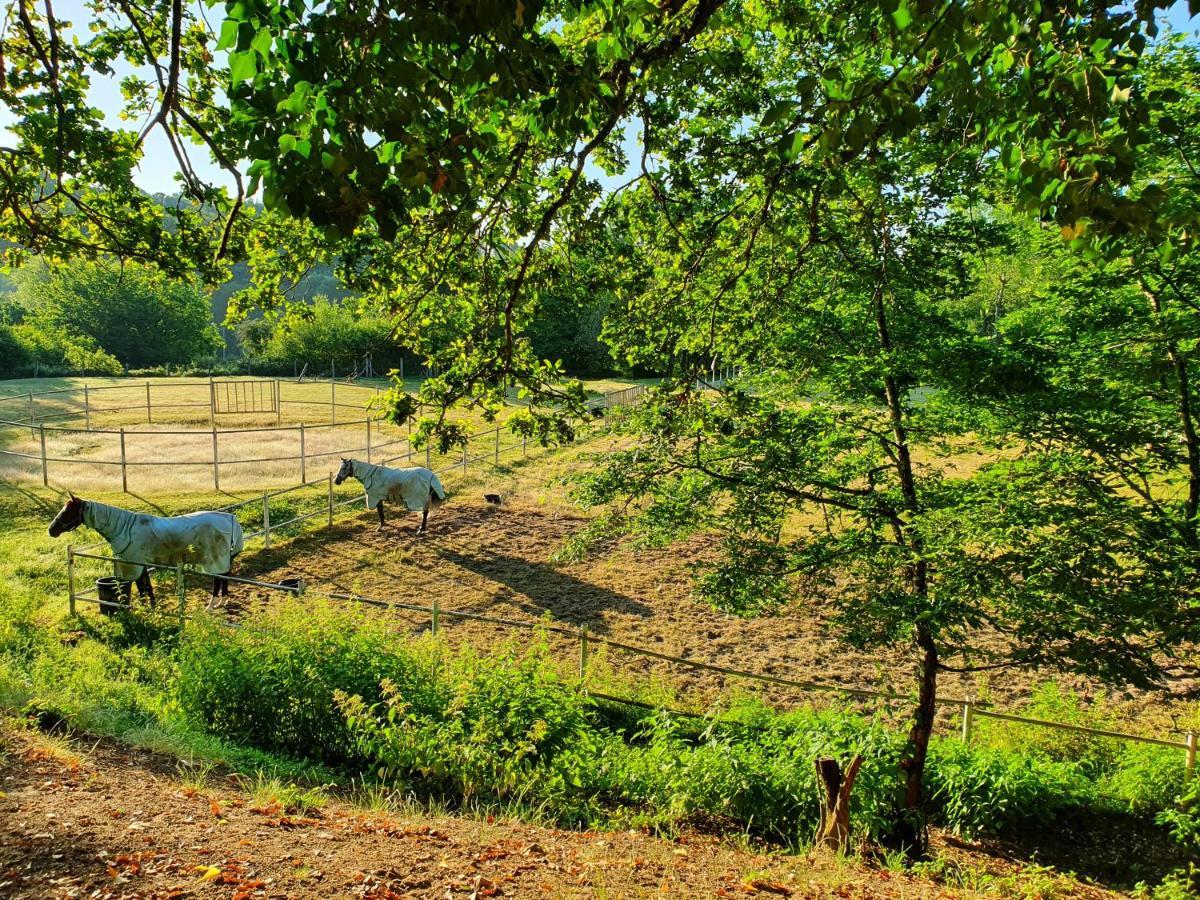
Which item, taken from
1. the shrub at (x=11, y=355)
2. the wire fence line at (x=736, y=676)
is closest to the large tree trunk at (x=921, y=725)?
the wire fence line at (x=736, y=676)

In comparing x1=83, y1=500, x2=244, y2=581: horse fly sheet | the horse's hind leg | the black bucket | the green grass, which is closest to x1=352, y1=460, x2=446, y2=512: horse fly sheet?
x1=83, y1=500, x2=244, y2=581: horse fly sheet

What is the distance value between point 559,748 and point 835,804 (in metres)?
2.47

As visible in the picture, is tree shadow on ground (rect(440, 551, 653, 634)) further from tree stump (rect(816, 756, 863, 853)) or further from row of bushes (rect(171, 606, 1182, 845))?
tree stump (rect(816, 756, 863, 853))

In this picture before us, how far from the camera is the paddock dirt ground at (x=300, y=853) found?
370 cm

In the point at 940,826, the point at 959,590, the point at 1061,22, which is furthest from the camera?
the point at 940,826

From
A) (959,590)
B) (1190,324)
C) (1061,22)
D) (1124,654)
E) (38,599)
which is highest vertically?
(1061,22)

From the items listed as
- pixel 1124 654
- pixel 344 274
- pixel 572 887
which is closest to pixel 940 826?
pixel 1124 654

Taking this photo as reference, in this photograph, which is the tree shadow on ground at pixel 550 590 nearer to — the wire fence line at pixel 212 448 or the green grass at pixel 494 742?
the green grass at pixel 494 742

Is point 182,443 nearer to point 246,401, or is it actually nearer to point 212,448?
point 212,448

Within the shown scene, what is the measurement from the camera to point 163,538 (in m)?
11.9

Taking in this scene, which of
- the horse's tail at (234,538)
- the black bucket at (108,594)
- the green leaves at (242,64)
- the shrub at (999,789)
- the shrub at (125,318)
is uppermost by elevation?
the shrub at (125,318)

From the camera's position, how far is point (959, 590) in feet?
20.0

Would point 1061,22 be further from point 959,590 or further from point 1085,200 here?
point 959,590

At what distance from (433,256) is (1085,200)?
427cm
